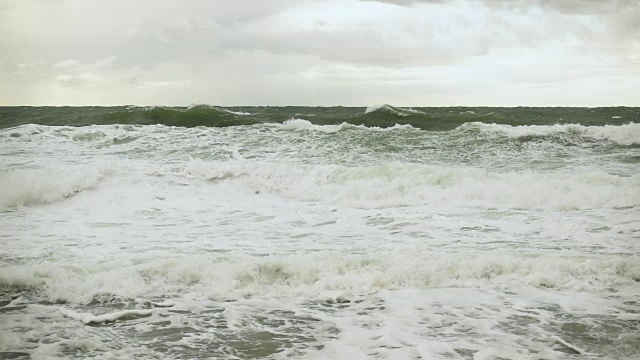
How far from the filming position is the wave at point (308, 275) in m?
5.36

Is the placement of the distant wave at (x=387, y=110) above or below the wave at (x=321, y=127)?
above

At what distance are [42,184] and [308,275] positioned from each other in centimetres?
629

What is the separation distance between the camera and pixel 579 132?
54.8 ft

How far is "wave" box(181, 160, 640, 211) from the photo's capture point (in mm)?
9219

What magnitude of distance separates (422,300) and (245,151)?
945 cm

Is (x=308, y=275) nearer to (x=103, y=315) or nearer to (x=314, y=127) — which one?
(x=103, y=315)

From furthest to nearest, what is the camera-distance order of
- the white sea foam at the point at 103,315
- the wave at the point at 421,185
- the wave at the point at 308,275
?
the wave at the point at 421,185
the wave at the point at 308,275
the white sea foam at the point at 103,315

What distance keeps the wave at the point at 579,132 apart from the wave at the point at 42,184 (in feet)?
35.8

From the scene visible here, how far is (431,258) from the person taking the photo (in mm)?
6090

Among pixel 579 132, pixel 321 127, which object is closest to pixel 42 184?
pixel 321 127

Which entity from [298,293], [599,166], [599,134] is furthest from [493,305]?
[599,134]

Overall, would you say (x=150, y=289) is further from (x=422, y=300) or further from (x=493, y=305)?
(x=493, y=305)

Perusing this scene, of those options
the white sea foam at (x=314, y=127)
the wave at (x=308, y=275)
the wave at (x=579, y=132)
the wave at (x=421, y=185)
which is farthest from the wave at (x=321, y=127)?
the wave at (x=308, y=275)

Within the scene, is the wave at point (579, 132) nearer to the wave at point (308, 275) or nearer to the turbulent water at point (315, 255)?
the turbulent water at point (315, 255)
